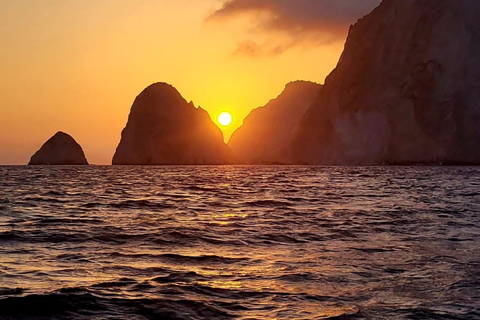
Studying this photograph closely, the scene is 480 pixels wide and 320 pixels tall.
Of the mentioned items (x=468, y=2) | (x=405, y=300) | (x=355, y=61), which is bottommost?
(x=405, y=300)

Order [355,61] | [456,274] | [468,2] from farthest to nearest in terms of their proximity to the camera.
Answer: [355,61] < [468,2] < [456,274]

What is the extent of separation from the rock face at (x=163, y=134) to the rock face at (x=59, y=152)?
19.6 meters

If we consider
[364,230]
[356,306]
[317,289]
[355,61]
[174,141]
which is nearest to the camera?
[356,306]

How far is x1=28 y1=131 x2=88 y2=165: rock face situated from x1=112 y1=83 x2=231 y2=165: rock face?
19.6 metres

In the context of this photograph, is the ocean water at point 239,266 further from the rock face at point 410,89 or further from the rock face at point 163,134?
the rock face at point 163,134

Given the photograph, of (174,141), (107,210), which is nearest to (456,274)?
(107,210)

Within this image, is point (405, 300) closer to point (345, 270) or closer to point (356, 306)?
point (356, 306)

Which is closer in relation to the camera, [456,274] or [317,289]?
[317,289]

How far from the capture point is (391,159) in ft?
435

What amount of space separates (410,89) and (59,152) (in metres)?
128

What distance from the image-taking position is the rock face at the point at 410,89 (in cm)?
12231

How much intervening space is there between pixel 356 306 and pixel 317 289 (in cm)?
111

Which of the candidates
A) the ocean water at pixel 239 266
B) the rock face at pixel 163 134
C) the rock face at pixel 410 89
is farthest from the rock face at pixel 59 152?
the ocean water at pixel 239 266

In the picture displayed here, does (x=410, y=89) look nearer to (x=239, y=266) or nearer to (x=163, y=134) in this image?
(x=163, y=134)
